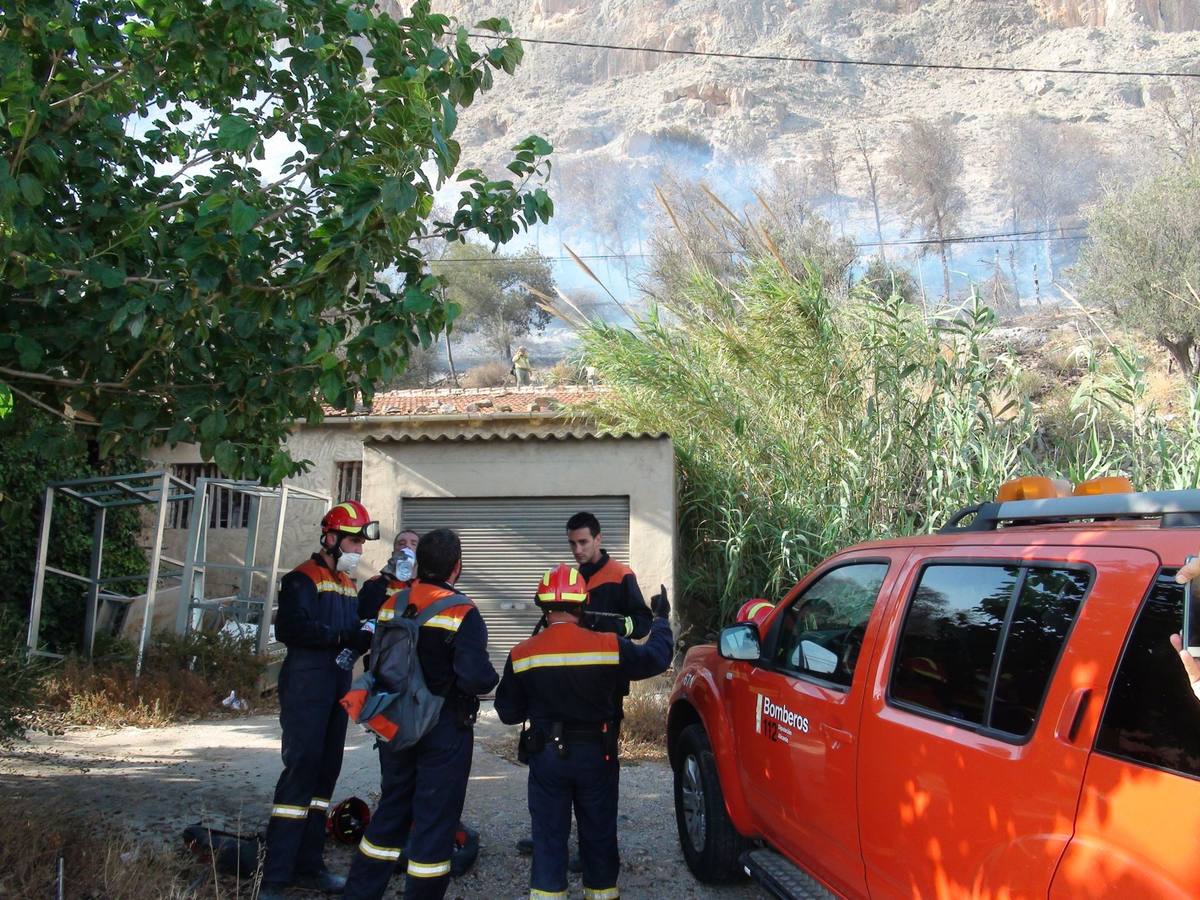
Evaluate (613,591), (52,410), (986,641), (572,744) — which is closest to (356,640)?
(572,744)

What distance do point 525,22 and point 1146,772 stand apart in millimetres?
93690

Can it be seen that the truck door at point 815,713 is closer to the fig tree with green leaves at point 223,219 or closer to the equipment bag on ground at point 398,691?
the equipment bag on ground at point 398,691

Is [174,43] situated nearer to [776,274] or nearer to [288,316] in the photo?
[288,316]

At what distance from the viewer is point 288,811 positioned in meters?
4.51

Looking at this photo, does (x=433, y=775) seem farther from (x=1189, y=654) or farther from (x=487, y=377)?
(x=487, y=377)

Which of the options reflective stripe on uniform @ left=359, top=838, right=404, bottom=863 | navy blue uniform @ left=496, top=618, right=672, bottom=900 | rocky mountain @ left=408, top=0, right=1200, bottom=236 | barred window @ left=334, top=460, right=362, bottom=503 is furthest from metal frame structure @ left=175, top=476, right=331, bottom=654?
rocky mountain @ left=408, top=0, right=1200, bottom=236

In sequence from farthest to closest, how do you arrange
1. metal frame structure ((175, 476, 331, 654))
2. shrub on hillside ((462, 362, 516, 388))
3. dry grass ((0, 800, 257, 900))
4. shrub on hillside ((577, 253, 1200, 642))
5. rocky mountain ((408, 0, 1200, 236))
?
rocky mountain ((408, 0, 1200, 236)), shrub on hillside ((462, 362, 516, 388)), metal frame structure ((175, 476, 331, 654)), shrub on hillside ((577, 253, 1200, 642)), dry grass ((0, 800, 257, 900))

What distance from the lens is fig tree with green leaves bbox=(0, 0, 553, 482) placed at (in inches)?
153

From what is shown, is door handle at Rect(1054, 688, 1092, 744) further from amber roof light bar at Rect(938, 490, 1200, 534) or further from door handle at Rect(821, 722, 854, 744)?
door handle at Rect(821, 722, 854, 744)

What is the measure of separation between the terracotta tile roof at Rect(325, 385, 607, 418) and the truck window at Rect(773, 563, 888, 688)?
938 cm

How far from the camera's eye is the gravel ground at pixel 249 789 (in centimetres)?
510

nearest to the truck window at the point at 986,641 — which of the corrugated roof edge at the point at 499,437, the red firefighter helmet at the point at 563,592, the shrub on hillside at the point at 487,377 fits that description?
the red firefighter helmet at the point at 563,592

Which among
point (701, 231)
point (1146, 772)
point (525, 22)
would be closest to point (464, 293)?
point (701, 231)

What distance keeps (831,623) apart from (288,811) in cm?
259
